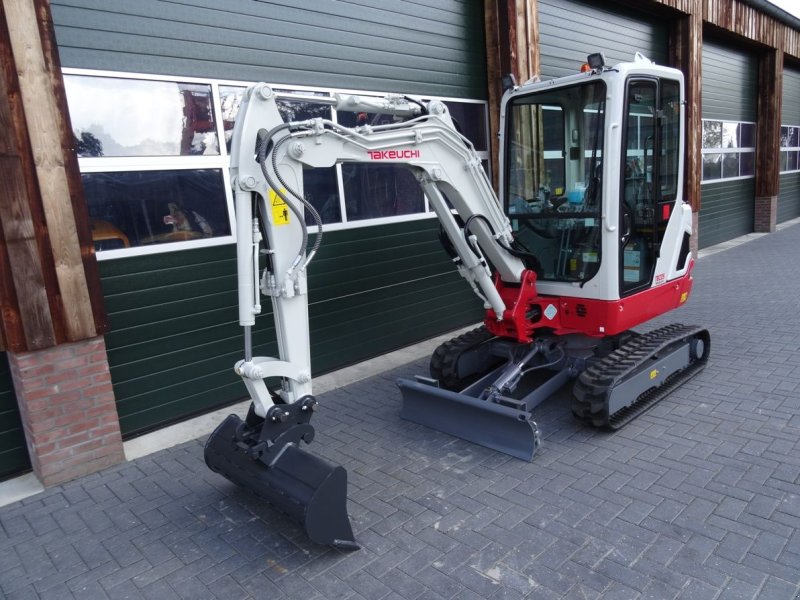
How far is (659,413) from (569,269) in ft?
4.47

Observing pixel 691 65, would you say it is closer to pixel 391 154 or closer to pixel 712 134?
pixel 712 134

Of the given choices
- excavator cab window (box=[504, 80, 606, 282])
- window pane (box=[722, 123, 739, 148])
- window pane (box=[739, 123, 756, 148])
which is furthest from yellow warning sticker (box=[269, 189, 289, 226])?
window pane (box=[739, 123, 756, 148])

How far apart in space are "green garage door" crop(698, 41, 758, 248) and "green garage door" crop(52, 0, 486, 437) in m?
7.81

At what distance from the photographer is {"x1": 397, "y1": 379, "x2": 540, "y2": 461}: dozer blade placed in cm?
404

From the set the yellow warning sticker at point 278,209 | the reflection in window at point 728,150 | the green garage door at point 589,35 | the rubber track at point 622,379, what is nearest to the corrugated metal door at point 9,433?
the yellow warning sticker at point 278,209

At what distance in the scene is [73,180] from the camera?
402cm

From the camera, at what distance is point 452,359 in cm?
512

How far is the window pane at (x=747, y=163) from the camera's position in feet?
47.2

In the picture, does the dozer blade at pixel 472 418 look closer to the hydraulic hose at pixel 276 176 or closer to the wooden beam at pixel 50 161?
the hydraulic hose at pixel 276 176

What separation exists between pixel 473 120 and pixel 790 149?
47.5ft

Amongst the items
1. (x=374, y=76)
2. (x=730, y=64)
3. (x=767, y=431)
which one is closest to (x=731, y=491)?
(x=767, y=431)

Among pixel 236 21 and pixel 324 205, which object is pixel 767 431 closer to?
pixel 324 205

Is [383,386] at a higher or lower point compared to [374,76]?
lower

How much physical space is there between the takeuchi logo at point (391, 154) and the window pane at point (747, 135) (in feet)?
44.3
